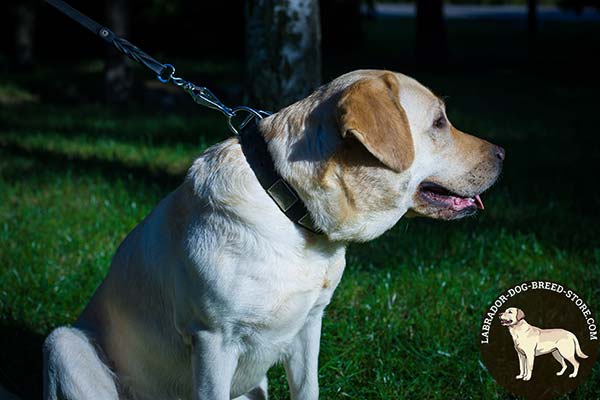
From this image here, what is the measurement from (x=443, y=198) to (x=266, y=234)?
736 millimetres

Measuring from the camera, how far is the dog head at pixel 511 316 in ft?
12.5

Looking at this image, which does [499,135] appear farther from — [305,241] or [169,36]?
[169,36]

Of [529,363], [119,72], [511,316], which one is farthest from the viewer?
[119,72]

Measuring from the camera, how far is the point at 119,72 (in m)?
11.0

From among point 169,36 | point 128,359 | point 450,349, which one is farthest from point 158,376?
point 169,36

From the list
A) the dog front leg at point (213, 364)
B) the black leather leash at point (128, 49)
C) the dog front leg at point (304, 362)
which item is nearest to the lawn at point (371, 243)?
the dog front leg at point (304, 362)

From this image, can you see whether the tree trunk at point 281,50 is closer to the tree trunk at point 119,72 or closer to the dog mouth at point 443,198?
the dog mouth at point 443,198

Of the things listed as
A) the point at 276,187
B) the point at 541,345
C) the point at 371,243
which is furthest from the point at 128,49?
the point at 541,345

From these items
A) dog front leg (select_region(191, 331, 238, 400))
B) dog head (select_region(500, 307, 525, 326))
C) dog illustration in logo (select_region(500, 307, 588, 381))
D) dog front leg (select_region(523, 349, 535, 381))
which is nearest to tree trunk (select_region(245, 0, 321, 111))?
dog head (select_region(500, 307, 525, 326))

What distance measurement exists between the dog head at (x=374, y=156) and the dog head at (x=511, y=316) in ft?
3.12

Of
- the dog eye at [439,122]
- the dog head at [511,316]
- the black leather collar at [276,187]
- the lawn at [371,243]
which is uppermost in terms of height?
the dog eye at [439,122]

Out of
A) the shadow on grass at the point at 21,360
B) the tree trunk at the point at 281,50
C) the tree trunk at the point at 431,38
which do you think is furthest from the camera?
the tree trunk at the point at 431,38

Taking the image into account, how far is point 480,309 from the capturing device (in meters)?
4.28

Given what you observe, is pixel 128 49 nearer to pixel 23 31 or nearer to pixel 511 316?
pixel 511 316
